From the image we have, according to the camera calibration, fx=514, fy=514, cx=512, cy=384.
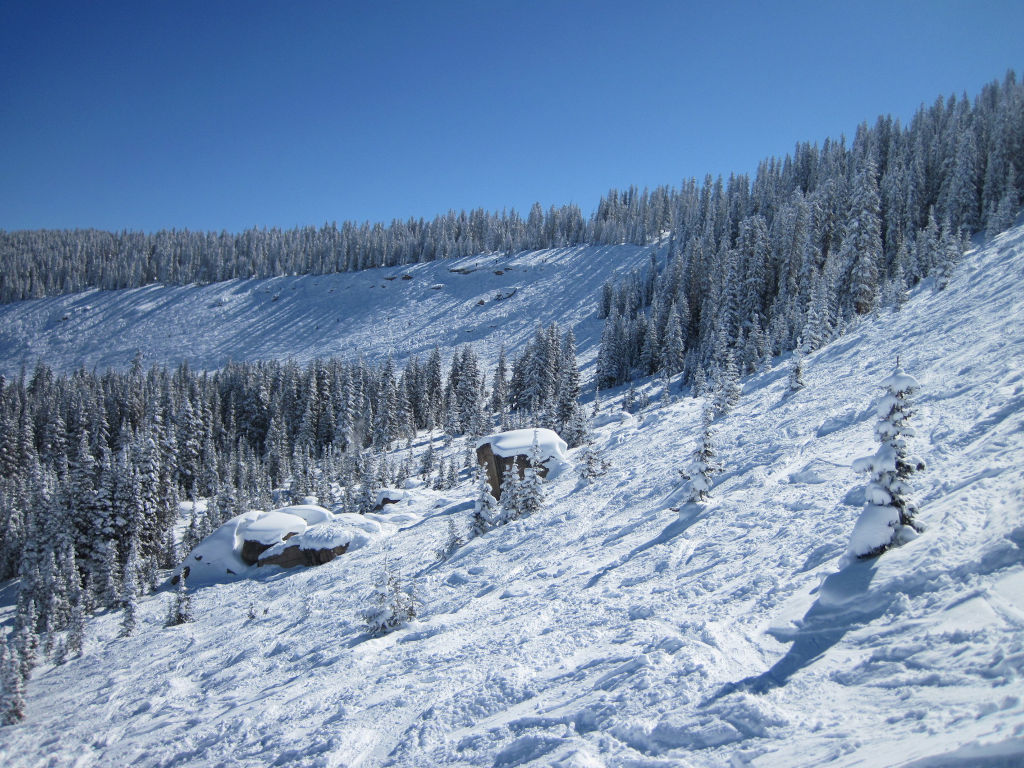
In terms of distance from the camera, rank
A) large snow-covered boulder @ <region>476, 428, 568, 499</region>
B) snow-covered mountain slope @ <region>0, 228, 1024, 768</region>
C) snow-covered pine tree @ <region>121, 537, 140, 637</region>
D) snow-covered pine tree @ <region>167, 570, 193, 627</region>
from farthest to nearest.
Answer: large snow-covered boulder @ <region>476, 428, 568, 499</region>
snow-covered pine tree @ <region>121, 537, 140, 637</region>
snow-covered pine tree @ <region>167, 570, 193, 627</region>
snow-covered mountain slope @ <region>0, 228, 1024, 768</region>

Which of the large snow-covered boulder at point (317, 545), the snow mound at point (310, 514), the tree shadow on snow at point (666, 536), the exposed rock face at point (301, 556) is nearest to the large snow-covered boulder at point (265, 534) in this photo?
the large snow-covered boulder at point (317, 545)

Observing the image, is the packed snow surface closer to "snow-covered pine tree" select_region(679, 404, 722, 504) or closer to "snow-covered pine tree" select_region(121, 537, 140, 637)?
"snow-covered pine tree" select_region(679, 404, 722, 504)

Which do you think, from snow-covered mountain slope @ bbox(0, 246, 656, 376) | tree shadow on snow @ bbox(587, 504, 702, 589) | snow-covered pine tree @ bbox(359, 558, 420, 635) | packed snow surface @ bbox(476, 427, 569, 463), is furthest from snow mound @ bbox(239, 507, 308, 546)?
snow-covered mountain slope @ bbox(0, 246, 656, 376)

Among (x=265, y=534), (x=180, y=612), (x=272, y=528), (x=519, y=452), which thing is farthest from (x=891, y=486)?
(x=265, y=534)

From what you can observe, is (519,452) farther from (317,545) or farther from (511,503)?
(317,545)

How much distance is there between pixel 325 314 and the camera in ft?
433

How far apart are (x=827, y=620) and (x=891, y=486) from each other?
2.38m

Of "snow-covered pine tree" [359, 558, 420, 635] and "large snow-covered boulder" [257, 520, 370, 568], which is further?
"large snow-covered boulder" [257, 520, 370, 568]

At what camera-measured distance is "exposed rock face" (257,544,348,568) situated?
28.4m

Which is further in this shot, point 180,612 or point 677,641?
point 180,612

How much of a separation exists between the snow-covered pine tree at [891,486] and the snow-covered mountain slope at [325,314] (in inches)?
3586

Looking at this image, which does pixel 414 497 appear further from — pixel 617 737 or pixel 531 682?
pixel 617 737

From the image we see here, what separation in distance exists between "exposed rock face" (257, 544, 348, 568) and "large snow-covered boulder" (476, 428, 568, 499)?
367 inches

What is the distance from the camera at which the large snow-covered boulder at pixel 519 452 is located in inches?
1180
